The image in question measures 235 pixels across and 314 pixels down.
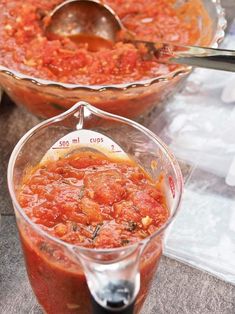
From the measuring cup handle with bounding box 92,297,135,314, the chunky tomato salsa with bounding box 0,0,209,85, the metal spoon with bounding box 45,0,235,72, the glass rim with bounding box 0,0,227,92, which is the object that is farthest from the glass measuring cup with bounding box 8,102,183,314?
the metal spoon with bounding box 45,0,235,72

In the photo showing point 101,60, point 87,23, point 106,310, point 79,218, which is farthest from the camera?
point 87,23

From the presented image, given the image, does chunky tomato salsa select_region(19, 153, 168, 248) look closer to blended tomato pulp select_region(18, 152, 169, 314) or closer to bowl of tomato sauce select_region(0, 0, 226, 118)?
blended tomato pulp select_region(18, 152, 169, 314)

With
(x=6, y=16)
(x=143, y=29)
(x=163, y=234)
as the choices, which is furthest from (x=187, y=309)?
(x=6, y=16)

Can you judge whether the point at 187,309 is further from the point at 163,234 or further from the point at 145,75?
the point at 145,75

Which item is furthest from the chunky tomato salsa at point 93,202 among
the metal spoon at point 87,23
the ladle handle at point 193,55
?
the metal spoon at point 87,23

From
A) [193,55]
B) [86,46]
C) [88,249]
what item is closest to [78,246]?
[88,249]

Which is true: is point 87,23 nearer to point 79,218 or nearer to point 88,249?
point 79,218
